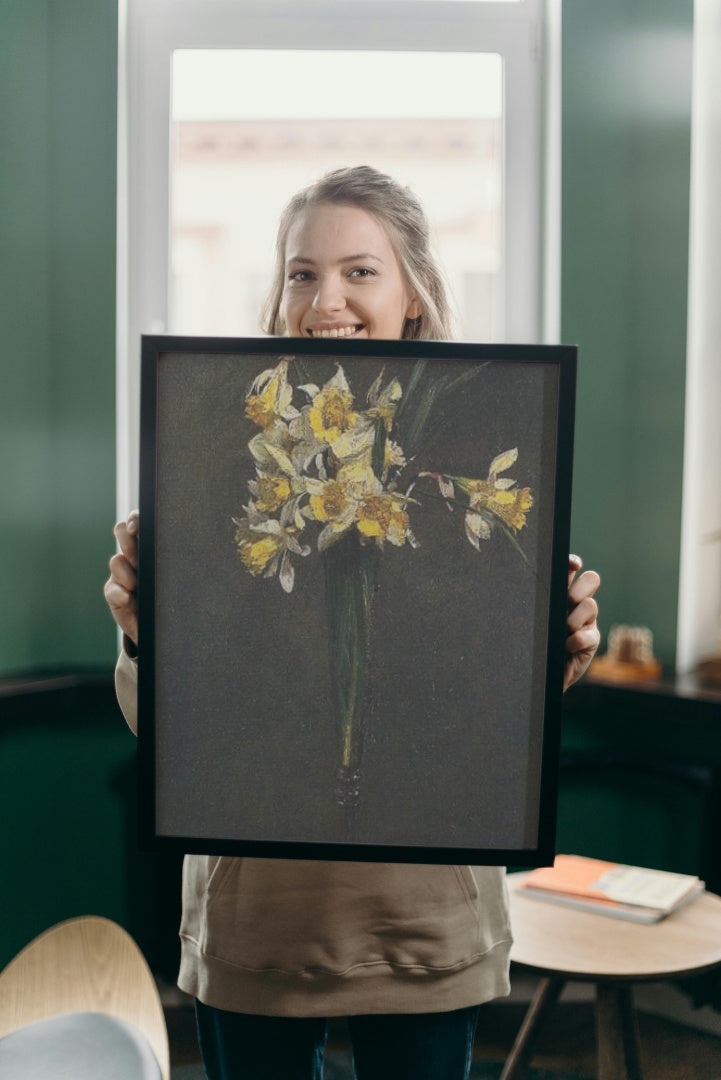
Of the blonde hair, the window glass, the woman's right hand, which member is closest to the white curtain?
the window glass

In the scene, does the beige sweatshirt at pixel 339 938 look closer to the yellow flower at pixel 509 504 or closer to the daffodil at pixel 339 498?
the daffodil at pixel 339 498

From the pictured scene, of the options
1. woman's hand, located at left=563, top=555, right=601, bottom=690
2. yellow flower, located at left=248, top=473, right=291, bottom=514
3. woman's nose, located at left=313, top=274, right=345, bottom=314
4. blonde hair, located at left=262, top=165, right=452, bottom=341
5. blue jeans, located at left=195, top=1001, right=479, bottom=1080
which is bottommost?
blue jeans, located at left=195, top=1001, right=479, bottom=1080

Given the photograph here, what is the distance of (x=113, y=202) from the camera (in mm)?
2578

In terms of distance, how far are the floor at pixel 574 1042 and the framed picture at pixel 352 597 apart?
1.77 metres

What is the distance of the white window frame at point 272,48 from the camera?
262 centimetres

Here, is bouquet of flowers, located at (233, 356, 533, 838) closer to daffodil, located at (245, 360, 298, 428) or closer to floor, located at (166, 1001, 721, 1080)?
daffodil, located at (245, 360, 298, 428)

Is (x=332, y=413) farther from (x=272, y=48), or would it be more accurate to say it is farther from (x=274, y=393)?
→ (x=272, y=48)

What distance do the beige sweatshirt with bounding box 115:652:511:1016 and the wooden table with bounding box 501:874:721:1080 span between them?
0.65 metres

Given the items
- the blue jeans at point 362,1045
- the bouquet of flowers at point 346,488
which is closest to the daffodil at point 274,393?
the bouquet of flowers at point 346,488

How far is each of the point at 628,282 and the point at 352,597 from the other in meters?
1.94

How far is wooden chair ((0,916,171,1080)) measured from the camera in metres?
0.88

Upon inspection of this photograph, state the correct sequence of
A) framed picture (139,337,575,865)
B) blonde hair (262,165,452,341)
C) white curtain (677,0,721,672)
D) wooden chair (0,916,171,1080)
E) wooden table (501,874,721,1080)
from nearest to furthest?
1. wooden chair (0,916,171,1080)
2. framed picture (139,337,575,865)
3. blonde hair (262,165,452,341)
4. wooden table (501,874,721,1080)
5. white curtain (677,0,721,672)

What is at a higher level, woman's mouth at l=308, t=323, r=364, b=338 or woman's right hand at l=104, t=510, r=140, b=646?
woman's mouth at l=308, t=323, r=364, b=338

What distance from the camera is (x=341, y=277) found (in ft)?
3.91
